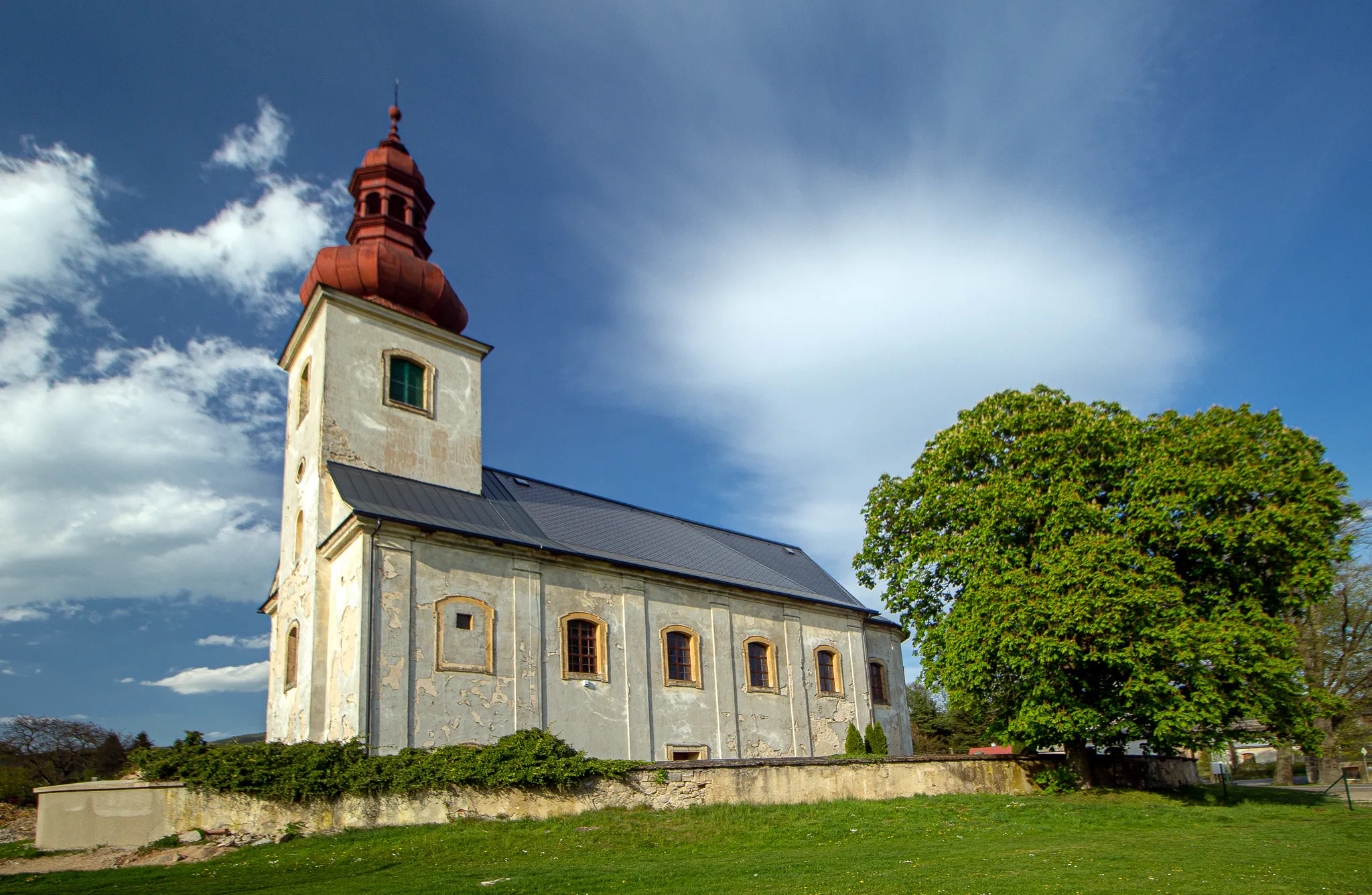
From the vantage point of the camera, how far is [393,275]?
21297 millimetres

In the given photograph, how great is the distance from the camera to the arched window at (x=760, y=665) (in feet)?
74.0

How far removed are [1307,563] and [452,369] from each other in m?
20.5

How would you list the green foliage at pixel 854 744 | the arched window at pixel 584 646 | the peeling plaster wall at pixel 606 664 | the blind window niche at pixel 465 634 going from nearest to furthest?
1. the peeling plaster wall at pixel 606 664
2. the blind window niche at pixel 465 634
3. the arched window at pixel 584 646
4. the green foliage at pixel 854 744

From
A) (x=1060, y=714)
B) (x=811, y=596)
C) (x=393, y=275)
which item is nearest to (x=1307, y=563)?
(x=1060, y=714)

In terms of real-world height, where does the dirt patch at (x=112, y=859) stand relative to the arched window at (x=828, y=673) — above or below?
below

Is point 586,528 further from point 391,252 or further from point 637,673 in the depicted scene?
point 391,252

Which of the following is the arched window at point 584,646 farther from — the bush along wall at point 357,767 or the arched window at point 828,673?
the arched window at point 828,673

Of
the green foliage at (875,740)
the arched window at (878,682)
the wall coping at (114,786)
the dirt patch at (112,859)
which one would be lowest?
the dirt patch at (112,859)

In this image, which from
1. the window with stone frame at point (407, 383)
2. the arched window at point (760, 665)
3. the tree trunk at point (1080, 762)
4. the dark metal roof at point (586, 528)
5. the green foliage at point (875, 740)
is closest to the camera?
the dark metal roof at point (586, 528)

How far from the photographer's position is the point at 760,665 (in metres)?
23.0

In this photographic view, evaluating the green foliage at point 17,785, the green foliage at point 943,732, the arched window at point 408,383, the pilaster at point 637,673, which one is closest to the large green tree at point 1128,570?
the pilaster at point 637,673

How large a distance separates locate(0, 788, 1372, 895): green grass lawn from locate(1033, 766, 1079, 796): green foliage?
301 centimetres

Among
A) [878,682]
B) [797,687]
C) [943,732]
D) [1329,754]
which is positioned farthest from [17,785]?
[1329,754]

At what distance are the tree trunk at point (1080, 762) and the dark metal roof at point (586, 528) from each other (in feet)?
23.7
